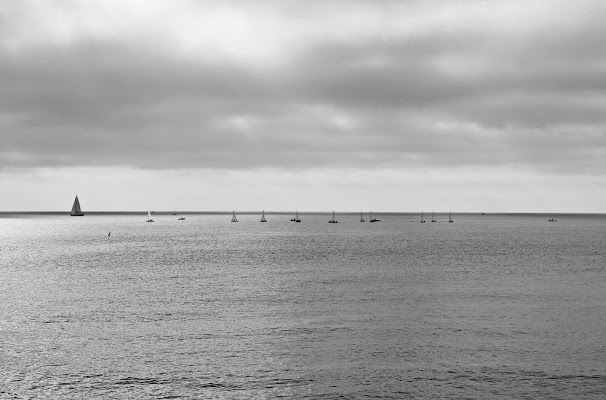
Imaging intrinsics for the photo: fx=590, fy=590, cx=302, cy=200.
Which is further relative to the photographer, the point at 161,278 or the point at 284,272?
the point at 284,272

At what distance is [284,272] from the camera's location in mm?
92938

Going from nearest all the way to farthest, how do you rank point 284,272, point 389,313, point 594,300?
point 389,313
point 594,300
point 284,272

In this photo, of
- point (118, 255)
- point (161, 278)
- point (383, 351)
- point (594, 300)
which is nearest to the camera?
point (383, 351)

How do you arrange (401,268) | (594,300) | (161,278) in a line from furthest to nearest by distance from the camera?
1. (401,268)
2. (161,278)
3. (594,300)

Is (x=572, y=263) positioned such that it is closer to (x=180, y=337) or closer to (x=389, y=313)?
(x=389, y=313)

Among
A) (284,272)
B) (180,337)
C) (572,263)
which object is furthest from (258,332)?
(572,263)

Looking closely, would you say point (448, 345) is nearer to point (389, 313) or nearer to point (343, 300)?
point (389, 313)

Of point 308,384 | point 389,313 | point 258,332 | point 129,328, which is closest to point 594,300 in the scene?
point 389,313

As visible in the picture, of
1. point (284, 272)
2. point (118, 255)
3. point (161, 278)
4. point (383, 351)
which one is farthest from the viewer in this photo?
point (118, 255)

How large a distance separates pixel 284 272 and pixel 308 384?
59345 millimetres

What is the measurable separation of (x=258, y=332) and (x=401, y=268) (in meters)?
57.0

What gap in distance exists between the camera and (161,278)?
86.5 metres

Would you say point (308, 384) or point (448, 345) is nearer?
point (308, 384)

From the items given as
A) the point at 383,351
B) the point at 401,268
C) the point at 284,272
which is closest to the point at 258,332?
the point at 383,351
